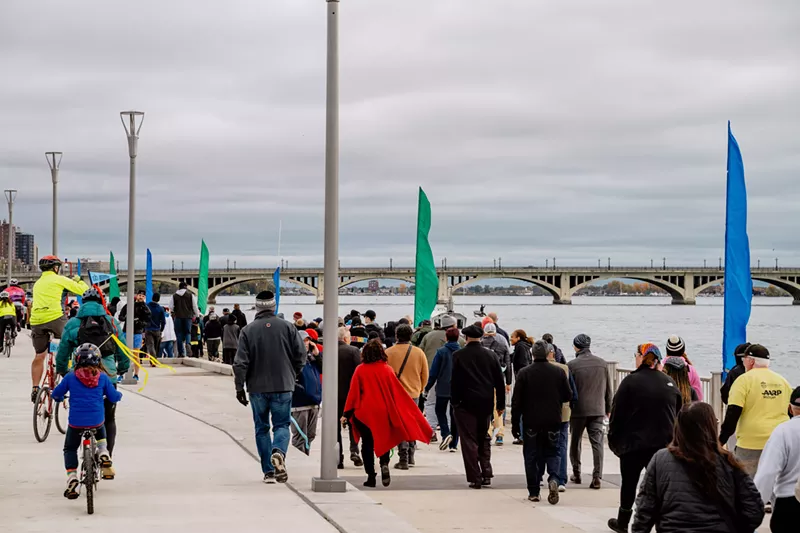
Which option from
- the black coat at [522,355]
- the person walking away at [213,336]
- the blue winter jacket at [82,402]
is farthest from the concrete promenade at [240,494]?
the person walking away at [213,336]

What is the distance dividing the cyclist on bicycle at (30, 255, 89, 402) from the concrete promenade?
1085mm

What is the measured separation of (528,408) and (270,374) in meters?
2.63

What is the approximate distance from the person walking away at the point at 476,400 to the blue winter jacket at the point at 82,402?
4.07 m

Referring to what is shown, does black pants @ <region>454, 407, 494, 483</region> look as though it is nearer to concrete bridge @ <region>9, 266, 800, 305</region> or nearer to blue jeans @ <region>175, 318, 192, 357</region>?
blue jeans @ <region>175, 318, 192, 357</region>

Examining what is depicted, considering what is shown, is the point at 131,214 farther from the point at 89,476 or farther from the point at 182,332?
the point at 89,476

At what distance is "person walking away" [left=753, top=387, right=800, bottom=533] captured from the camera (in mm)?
7094

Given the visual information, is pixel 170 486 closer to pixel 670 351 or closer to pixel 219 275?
pixel 670 351

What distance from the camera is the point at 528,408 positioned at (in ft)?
39.1

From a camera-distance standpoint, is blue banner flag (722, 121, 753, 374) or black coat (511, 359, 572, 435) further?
blue banner flag (722, 121, 753, 374)

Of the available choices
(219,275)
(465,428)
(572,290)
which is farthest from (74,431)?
(572,290)

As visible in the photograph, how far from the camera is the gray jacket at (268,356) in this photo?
37.4 ft

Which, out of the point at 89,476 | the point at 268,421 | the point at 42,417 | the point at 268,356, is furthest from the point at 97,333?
the point at 42,417

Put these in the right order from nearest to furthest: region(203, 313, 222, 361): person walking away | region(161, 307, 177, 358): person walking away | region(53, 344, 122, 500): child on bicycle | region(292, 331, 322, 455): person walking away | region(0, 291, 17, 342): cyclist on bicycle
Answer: region(53, 344, 122, 500): child on bicycle → region(292, 331, 322, 455): person walking away → region(0, 291, 17, 342): cyclist on bicycle → region(161, 307, 177, 358): person walking away → region(203, 313, 222, 361): person walking away

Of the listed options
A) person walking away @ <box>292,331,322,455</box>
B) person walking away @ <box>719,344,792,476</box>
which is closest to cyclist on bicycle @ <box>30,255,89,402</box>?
person walking away @ <box>292,331,322,455</box>
